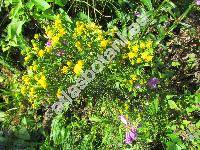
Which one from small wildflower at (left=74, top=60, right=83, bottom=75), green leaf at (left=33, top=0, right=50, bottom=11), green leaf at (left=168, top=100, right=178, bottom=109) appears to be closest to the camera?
small wildflower at (left=74, top=60, right=83, bottom=75)

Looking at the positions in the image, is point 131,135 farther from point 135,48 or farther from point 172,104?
point 135,48

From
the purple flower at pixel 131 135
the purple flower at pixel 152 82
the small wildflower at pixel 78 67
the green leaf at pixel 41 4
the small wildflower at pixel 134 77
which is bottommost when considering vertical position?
the purple flower at pixel 131 135

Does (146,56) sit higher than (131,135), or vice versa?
(146,56)

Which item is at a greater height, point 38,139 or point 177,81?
point 177,81

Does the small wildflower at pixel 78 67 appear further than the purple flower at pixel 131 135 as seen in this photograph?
No

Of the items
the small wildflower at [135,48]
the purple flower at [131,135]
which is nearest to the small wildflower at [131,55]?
the small wildflower at [135,48]

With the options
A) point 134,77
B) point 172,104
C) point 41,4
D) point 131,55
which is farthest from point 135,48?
point 41,4

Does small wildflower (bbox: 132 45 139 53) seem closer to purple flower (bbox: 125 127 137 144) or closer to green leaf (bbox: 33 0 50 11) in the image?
purple flower (bbox: 125 127 137 144)

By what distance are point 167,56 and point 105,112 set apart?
0.63 meters

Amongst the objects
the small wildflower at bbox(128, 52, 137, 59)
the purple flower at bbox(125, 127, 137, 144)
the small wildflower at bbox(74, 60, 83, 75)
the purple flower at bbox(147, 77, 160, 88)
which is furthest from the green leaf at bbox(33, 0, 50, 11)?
the purple flower at bbox(125, 127, 137, 144)

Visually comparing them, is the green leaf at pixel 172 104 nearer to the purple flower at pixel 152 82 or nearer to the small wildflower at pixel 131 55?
the purple flower at pixel 152 82

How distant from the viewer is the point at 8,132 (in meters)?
2.82

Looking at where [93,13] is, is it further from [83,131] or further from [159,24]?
[83,131]

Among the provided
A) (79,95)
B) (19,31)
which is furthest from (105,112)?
(19,31)
